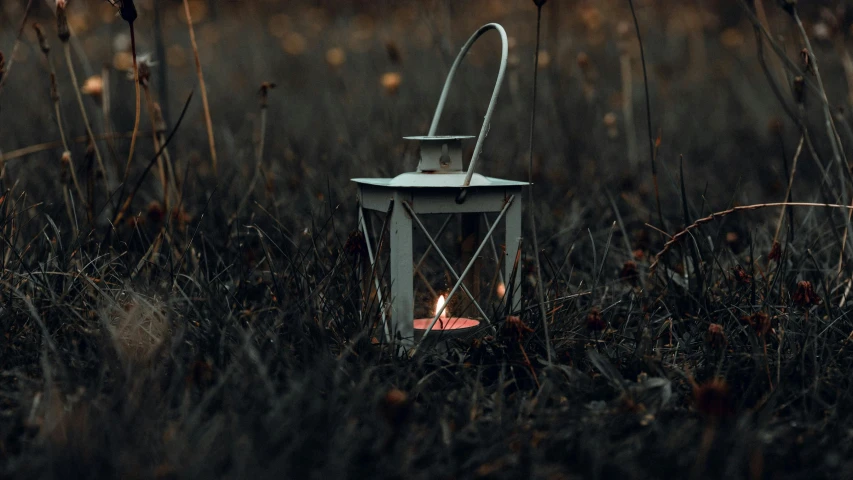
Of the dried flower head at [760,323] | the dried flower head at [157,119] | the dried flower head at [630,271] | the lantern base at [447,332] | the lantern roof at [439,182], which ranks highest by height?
the dried flower head at [157,119]

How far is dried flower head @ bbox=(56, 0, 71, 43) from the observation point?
1.96 meters

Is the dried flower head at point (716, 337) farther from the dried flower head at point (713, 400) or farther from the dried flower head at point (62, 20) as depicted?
the dried flower head at point (62, 20)

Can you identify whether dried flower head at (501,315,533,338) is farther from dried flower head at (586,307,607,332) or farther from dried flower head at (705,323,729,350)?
dried flower head at (705,323,729,350)

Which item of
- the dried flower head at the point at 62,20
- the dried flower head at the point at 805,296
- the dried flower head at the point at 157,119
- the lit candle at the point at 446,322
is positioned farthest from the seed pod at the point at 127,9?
the dried flower head at the point at 805,296

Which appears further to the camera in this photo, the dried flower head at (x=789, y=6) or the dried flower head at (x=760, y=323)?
the dried flower head at (x=789, y=6)

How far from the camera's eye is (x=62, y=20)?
2.03m

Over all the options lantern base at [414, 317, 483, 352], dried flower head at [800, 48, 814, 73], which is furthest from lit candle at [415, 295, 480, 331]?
dried flower head at [800, 48, 814, 73]

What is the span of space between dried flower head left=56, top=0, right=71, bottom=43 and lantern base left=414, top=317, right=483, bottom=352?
1.08m

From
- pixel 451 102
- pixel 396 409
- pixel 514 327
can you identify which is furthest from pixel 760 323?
pixel 451 102

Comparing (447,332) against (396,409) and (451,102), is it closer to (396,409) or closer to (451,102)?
(396,409)

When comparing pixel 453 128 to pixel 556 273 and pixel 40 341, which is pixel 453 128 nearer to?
pixel 556 273

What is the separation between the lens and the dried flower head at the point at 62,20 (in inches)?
77.0

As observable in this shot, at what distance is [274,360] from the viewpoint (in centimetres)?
167

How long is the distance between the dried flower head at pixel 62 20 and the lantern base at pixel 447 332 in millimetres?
1076
